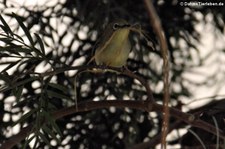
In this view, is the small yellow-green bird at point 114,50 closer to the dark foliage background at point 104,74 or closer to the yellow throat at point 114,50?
the yellow throat at point 114,50

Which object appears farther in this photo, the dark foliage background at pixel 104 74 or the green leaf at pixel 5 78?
the dark foliage background at pixel 104 74

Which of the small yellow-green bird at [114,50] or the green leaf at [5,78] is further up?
the small yellow-green bird at [114,50]

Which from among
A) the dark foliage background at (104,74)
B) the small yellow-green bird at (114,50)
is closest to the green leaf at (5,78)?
the small yellow-green bird at (114,50)

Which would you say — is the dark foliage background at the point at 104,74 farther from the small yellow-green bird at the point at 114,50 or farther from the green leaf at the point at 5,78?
the green leaf at the point at 5,78

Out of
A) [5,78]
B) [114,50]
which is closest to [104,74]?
[114,50]

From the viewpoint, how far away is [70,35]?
1.58m

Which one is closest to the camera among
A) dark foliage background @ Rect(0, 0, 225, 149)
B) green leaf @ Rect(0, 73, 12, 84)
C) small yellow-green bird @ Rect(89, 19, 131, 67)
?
green leaf @ Rect(0, 73, 12, 84)

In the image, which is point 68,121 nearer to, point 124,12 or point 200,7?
point 124,12

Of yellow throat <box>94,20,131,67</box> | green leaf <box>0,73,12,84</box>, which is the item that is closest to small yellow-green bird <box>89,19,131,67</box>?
yellow throat <box>94,20,131,67</box>

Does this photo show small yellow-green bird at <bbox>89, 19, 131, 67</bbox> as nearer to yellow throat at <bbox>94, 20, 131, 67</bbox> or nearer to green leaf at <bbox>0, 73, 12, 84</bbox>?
yellow throat at <bbox>94, 20, 131, 67</bbox>

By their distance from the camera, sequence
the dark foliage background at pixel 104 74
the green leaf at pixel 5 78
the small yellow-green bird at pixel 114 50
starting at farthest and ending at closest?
1. the dark foliage background at pixel 104 74
2. the small yellow-green bird at pixel 114 50
3. the green leaf at pixel 5 78

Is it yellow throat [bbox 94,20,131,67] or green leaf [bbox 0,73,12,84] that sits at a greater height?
yellow throat [bbox 94,20,131,67]

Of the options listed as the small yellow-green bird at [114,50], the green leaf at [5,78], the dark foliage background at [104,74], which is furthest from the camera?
the dark foliage background at [104,74]

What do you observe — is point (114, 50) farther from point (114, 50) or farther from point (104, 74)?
point (104, 74)
